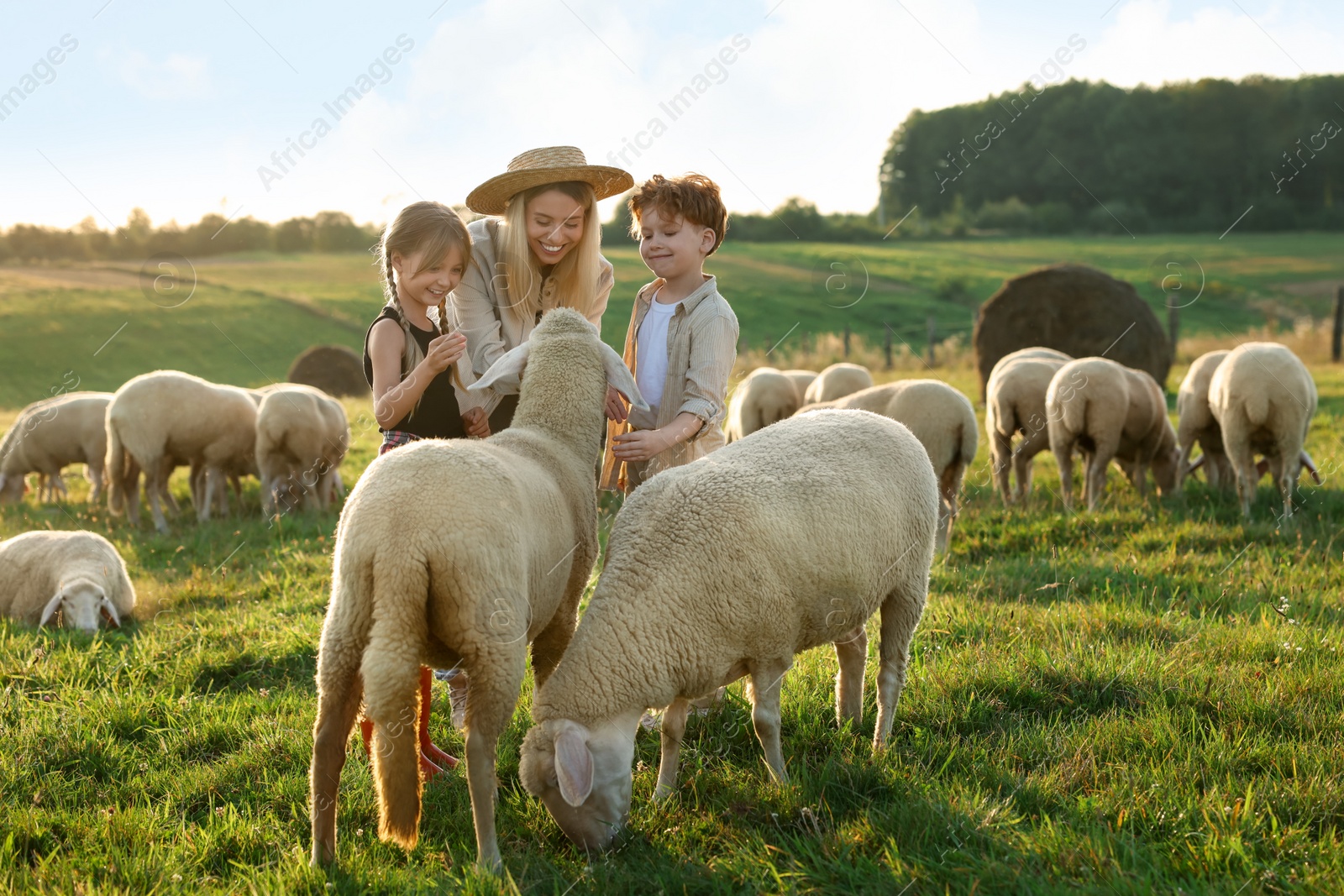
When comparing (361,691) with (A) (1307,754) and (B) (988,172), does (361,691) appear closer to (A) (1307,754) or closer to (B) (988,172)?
(A) (1307,754)

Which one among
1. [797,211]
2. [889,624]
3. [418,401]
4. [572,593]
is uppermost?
[797,211]

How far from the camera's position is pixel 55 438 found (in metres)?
11.2

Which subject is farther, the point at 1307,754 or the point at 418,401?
the point at 418,401

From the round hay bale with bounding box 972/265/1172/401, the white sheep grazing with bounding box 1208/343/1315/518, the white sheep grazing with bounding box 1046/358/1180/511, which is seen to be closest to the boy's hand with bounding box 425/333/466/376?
the white sheep grazing with bounding box 1046/358/1180/511

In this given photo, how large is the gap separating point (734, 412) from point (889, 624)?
7.18m

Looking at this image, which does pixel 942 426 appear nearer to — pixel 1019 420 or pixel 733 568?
pixel 1019 420

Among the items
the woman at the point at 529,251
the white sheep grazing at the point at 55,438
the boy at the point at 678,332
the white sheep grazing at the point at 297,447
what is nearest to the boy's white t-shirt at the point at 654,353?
the boy at the point at 678,332

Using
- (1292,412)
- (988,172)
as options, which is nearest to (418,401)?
(1292,412)

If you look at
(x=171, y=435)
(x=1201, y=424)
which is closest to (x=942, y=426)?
(x=1201, y=424)

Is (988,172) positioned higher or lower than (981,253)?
higher

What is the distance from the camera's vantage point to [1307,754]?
10.4 feet

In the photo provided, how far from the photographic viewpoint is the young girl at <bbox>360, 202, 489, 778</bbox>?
3.52 m

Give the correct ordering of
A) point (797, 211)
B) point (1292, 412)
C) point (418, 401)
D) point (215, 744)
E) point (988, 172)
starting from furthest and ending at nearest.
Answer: point (988, 172) → point (797, 211) → point (1292, 412) → point (215, 744) → point (418, 401)

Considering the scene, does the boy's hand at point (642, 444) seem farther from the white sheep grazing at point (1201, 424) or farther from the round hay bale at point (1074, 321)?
the round hay bale at point (1074, 321)
